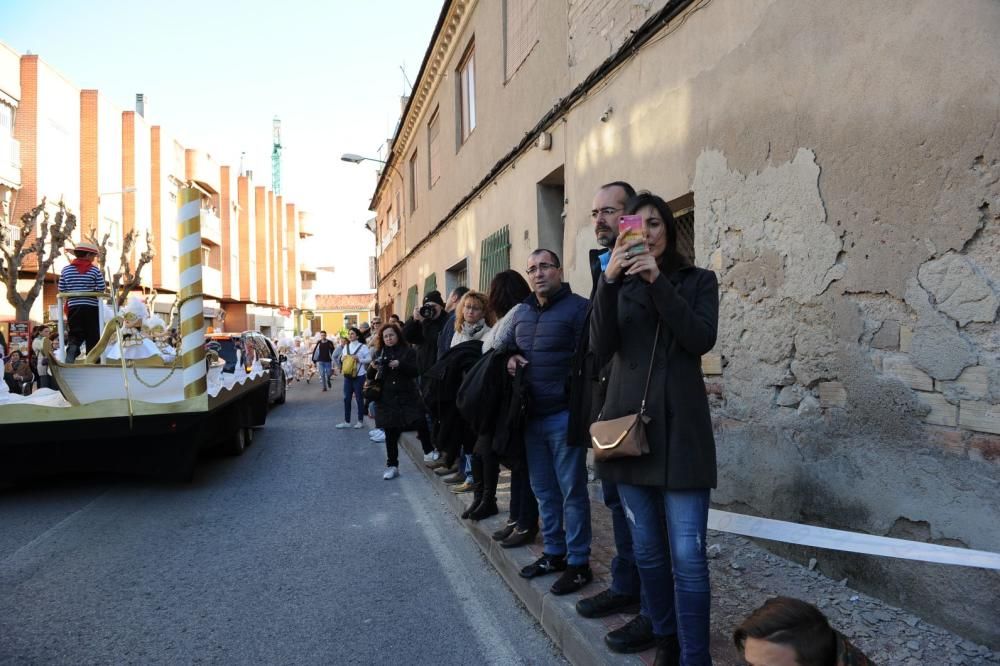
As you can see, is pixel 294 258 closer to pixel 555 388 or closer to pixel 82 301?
pixel 82 301

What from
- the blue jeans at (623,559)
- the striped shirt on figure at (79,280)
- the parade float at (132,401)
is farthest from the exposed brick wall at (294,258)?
the blue jeans at (623,559)

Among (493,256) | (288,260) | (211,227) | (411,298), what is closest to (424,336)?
(493,256)

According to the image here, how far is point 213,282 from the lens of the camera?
4231 cm

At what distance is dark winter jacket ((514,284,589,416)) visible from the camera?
12.4 ft

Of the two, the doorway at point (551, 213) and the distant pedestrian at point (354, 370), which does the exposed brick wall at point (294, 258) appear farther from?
the doorway at point (551, 213)

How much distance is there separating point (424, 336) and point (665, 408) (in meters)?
4.57

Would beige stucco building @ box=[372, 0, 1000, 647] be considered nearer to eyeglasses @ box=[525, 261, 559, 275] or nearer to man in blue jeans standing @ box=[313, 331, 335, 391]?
eyeglasses @ box=[525, 261, 559, 275]

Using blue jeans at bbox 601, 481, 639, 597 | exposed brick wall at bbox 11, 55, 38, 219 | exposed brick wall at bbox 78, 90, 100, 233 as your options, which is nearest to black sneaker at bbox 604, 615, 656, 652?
blue jeans at bbox 601, 481, 639, 597

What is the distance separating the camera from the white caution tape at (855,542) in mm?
2428

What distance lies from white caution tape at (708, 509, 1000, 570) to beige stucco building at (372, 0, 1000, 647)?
53 cm

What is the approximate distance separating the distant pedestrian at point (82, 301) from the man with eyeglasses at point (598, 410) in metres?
6.55

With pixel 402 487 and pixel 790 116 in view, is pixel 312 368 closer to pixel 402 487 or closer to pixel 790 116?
pixel 402 487

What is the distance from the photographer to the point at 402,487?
6973mm

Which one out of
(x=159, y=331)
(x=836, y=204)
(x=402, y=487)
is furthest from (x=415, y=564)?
(x=159, y=331)
